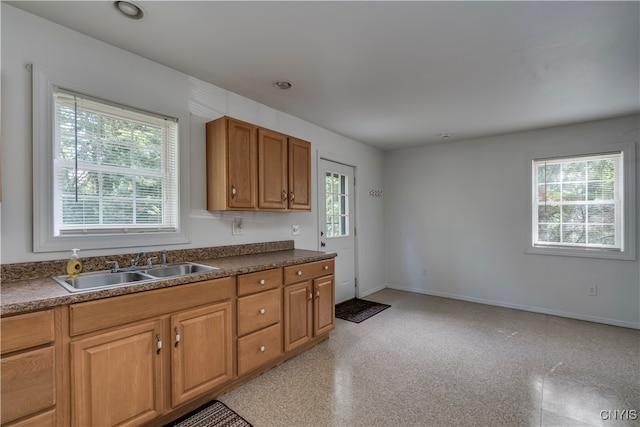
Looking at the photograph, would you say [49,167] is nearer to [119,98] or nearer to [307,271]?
[119,98]

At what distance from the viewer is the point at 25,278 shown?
67.1 inches

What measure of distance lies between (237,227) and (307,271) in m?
0.80

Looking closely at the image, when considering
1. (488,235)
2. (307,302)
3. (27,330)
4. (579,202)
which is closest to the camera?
(27,330)

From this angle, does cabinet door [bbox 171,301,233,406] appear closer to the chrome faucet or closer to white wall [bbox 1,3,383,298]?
the chrome faucet

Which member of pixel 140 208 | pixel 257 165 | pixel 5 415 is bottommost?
pixel 5 415

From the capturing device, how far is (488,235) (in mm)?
4293

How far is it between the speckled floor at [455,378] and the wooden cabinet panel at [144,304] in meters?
0.78

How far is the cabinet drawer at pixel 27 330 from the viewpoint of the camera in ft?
4.10

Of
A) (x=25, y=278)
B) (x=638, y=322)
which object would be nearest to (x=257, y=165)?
(x=25, y=278)

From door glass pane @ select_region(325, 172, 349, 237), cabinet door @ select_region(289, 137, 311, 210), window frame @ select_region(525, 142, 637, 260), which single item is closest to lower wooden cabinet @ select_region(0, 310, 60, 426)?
cabinet door @ select_region(289, 137, 311, 210)

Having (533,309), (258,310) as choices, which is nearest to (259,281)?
(258,310)

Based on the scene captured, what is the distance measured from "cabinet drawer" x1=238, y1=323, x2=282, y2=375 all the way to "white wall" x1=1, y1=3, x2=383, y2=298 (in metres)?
0.89

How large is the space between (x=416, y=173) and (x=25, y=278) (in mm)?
4715

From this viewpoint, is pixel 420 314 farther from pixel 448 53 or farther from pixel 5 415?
pixel 5 415
